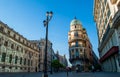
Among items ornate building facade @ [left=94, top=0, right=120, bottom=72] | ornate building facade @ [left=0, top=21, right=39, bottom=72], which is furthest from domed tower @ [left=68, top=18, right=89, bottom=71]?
ornate building facade @ [left=94, top=0, right=120, bottom=72]

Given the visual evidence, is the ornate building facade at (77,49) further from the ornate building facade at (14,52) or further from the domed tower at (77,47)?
the ornate building facade at (14,52)

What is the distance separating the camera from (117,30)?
22719 mm

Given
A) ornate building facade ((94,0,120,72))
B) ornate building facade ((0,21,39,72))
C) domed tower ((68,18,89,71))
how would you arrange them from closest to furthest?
1. ornate building facade ((94,0,120,72))
2. ornate building facade ((0,21,39,72))
3. domed tower ((68,18,89,71))

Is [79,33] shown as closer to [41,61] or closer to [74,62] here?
[74,62]

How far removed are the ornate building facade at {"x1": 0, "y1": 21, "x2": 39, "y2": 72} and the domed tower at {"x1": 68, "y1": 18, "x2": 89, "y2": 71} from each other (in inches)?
684

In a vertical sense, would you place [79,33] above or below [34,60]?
above

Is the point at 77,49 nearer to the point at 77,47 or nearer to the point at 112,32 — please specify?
the point at 77,47

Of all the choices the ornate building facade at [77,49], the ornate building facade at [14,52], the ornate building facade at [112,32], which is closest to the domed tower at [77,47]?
the ornate building facade at [77,49]

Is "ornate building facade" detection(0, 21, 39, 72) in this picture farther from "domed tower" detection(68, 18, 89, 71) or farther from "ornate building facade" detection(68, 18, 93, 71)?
"ornate building facade" detection(68, 18, 93, 71)

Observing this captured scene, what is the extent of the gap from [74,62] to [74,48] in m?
6.07

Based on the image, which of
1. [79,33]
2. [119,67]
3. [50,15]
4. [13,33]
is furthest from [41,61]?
[50,15]

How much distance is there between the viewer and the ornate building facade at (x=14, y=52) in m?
38.0

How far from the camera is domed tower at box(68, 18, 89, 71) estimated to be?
60.2 meters

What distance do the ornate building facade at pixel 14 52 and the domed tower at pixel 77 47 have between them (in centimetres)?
1737
